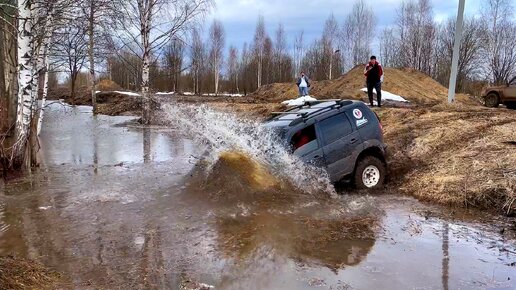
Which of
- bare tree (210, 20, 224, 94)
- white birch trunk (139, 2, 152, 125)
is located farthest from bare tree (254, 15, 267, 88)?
white birch trunk (139, 2, 152, 125)

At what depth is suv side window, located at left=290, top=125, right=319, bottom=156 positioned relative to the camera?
8969 mm

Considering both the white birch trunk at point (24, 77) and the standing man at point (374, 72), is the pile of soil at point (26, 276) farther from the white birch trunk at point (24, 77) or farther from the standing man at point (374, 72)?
the standing man at point (374, 72)

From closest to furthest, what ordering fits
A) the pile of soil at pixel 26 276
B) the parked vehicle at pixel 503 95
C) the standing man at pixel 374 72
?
the pile of soil at pixel 26 276 < the standing man at pixel 374 72 < the parked vehicle at pixel 503 95

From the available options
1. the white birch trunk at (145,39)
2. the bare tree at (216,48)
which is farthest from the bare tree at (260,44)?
the white birch trunk at (145,39)

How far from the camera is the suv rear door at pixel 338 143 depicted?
9.16 metres

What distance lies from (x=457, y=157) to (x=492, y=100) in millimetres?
12984

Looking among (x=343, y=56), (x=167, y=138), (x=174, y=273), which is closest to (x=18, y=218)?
(x=174, y=273)

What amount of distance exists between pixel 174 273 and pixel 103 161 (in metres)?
8.86

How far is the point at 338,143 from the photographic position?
928 centimetres

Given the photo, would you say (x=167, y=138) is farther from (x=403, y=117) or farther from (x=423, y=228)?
(x=423, y=228)

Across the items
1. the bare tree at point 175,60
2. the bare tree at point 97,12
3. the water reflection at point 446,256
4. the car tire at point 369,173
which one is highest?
the bare tree at point 175,60

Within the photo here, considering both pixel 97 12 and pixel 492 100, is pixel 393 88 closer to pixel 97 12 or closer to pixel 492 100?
pixel 492 100

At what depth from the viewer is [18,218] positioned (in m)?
7.80

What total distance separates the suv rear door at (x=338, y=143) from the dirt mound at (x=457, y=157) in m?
1.60
